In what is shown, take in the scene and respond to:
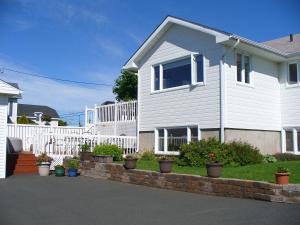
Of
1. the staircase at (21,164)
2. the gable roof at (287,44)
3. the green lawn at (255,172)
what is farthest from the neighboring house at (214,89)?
the staircase at (21,164)

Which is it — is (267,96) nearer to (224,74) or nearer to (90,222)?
(224,74)

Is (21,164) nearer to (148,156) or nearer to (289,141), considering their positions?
(148,156)

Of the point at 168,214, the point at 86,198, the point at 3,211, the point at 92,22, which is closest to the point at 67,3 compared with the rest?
the point at 92,22

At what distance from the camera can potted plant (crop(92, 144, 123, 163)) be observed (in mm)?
15722

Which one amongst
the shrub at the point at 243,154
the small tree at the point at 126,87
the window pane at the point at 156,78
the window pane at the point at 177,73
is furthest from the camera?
the small tree at the point at 126,87

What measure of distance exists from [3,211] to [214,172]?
5.58 meters

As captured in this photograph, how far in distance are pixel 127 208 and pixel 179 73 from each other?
10010 millimetres

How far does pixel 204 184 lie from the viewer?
10.9m

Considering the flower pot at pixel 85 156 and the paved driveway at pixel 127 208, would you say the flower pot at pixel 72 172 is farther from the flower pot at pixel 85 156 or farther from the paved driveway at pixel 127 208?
the paved driveway at pixel 127 208

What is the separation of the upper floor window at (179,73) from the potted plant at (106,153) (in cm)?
390

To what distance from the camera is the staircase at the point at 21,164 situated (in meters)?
16.9

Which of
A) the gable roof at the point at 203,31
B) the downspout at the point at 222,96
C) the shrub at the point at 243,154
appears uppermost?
the gable roof at the point at 203,31

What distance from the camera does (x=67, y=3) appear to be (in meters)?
13.6

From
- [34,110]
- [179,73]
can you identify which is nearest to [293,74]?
[179,73]
